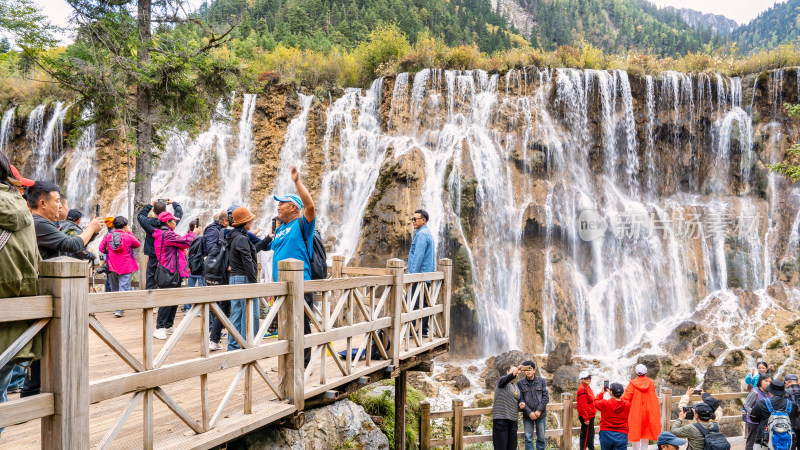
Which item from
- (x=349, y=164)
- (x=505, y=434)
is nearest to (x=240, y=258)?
(x=505, y=434)

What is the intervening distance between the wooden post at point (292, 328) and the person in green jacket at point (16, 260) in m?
2.01

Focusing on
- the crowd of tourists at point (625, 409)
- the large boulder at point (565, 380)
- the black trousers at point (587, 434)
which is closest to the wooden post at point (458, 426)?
the crowd of tourists at point (625, 409)

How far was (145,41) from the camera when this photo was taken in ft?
36.8

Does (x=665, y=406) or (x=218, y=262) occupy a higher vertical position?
(x=218, y=262)

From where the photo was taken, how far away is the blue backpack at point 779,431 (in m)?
6.99

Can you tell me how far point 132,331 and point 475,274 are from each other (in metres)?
12.7

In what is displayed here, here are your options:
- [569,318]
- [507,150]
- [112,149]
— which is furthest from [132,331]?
[112,149]

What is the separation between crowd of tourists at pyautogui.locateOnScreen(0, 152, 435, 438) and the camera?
2654 millimetres

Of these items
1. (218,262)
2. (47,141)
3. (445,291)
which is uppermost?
(47,141)

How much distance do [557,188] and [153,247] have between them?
1645cm

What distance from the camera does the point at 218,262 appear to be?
6.82 metres

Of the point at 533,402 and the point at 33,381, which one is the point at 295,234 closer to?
the point at 33,381

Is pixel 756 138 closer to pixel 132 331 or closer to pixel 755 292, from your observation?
pixel 755 292

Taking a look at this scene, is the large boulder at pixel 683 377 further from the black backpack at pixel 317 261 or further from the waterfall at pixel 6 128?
the waterfall at pixel 6 128
